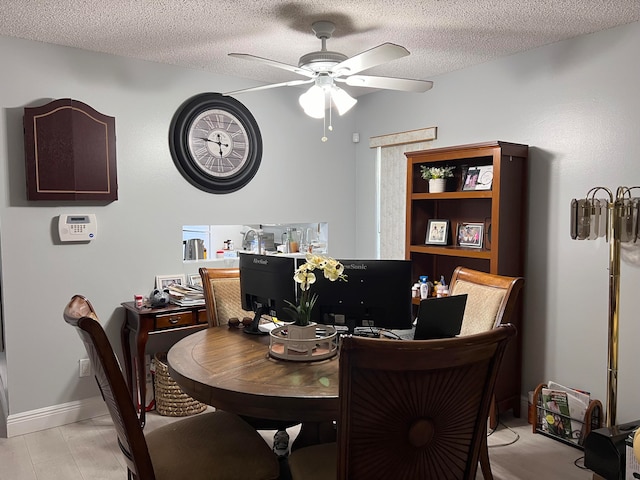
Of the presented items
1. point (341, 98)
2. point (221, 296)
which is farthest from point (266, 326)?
point (341, 98)

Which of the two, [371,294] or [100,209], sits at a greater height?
[100,209]

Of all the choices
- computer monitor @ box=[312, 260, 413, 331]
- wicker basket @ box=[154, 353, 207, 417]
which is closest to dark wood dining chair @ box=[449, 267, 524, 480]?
computer monitor @ box=[312, 260, 413, 331]

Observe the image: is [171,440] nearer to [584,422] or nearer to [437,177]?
[584,422]

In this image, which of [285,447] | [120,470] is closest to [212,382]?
[285,447]

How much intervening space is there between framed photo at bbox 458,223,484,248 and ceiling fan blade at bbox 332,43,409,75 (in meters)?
1.57

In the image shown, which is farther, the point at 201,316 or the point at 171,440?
the point at 201,316

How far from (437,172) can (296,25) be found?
57.4 inches

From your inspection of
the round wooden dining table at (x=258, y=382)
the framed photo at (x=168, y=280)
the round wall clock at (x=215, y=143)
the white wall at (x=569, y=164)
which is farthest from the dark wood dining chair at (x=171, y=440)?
the white wall at (x=569, y=164)

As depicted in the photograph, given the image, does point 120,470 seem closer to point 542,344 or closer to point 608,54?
point 542,344

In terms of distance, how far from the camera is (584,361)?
315 centimetres

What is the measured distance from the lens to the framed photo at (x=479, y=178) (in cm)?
342

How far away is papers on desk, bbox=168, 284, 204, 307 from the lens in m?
3.45

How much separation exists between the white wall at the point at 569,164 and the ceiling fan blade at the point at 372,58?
142 centimetres

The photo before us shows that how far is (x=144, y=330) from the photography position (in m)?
3.25
